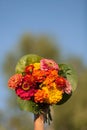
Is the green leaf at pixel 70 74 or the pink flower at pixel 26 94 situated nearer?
the pink flower at pixel 26 94

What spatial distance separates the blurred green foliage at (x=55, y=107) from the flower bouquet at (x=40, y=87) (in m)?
8.74

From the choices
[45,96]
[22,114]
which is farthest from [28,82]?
[22,114]

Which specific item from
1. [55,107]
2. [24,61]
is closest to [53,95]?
[24,61]

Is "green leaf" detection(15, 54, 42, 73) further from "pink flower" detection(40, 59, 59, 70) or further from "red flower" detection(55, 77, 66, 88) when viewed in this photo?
"red flower" detection(55, 77, 66, 88)

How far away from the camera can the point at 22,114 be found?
11.7m

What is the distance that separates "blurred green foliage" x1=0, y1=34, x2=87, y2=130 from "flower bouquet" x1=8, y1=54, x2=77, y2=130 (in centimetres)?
874

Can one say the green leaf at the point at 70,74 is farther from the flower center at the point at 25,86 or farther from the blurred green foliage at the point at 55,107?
the blurred green foliage at the point at 55,107

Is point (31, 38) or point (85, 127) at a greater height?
point (31, 38)

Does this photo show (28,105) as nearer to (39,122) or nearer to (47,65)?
(39,122)

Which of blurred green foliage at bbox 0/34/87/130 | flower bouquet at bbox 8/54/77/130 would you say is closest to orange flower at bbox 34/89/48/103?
flower bouquet at bbox 8/54/77/130

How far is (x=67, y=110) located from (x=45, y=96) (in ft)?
32.3

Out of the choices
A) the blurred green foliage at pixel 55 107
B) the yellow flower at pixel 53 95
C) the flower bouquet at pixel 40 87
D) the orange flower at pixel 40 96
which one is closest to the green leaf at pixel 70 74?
the flower bouquet at pixel 40 87

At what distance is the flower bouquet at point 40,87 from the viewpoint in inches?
109

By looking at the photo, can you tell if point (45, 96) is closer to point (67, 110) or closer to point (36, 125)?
point (36, 125)
